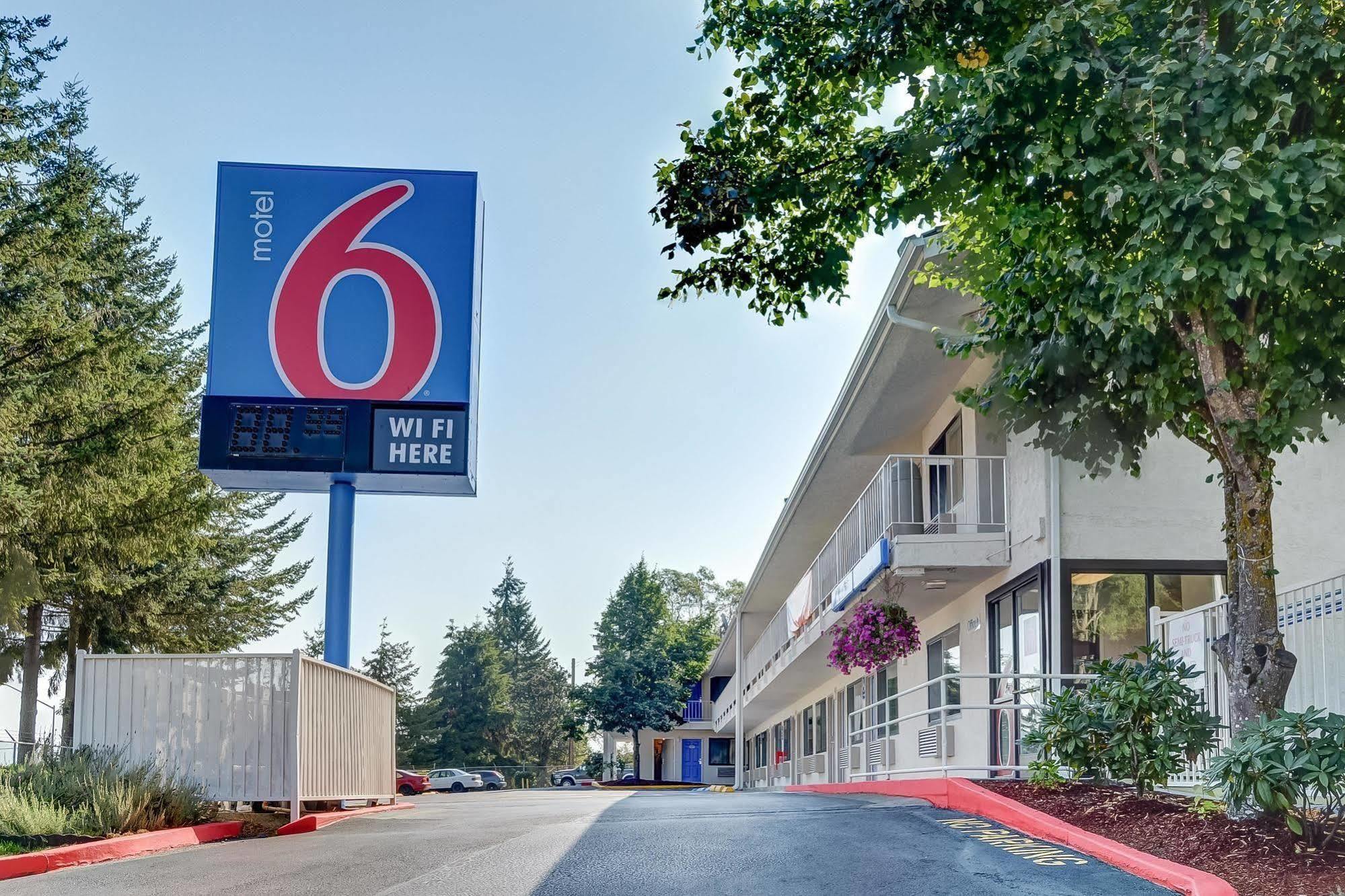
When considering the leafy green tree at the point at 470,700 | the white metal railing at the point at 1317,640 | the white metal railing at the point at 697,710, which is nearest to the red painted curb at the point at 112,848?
the white metal railing at the point at 1317,640

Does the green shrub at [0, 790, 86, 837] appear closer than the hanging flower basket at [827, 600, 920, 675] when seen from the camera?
Yes

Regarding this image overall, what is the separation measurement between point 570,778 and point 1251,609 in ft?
210

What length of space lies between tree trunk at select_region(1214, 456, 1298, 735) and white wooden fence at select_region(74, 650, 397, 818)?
8.81m

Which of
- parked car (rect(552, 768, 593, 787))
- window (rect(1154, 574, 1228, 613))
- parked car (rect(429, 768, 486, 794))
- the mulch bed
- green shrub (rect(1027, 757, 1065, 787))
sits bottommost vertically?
parked car (rect(552, 768, 593, 787))

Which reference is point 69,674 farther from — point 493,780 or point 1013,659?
point 493,780

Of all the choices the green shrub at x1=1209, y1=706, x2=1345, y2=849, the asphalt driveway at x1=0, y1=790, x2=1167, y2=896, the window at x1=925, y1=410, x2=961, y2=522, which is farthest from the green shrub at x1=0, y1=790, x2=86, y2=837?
the window at x1=925, y1=410, x2=961, y2=522

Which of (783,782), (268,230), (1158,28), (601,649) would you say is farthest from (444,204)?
(601,649)

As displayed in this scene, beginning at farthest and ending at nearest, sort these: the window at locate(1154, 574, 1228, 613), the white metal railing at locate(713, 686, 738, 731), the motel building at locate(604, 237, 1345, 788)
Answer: the white metal railing at locate(713, 686, 738, 731), the window at locate(1154, 574, 1228, 613), the motel building at locate(604, 237, 1345, 788)

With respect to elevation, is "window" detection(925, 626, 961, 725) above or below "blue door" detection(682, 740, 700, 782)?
above

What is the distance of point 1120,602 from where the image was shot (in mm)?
14969

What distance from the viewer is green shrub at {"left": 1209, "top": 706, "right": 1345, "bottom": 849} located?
7.40m

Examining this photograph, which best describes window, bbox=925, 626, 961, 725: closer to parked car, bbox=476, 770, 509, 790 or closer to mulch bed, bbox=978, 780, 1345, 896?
mulch bed, bbox=978, 780, 1345, 896

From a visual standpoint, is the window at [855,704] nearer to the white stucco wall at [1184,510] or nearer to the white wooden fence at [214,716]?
the white stucco wall at [1184,510]

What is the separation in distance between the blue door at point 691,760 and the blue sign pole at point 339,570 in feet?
178
